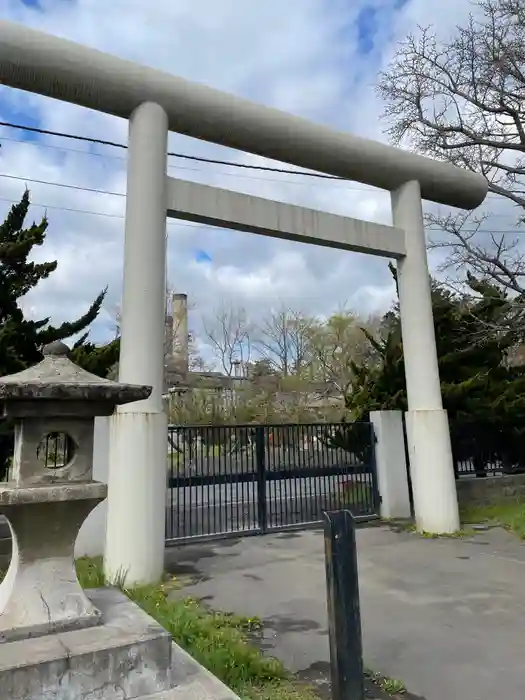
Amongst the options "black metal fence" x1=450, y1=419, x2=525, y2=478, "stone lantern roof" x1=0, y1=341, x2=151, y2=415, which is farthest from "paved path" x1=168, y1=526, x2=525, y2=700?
"black metal fence" x1=450, y1=419, x2=525, y2=478

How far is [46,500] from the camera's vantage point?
319 centimetres

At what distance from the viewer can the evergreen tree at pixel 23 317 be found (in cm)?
706

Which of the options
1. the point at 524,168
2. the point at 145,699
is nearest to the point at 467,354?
the point at 524,168

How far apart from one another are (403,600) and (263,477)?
3.60 metres

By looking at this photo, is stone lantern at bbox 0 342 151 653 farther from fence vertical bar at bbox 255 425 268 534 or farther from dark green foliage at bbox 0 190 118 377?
fence vertical bar at bbox 255 425 268 534

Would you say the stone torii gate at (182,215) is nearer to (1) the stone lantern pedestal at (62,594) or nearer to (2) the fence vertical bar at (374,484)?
(2) the fence vertical bar at (374,484)

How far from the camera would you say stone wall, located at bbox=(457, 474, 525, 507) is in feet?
32.0

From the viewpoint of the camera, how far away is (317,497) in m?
9.18

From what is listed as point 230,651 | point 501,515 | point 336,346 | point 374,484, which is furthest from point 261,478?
point 336,346

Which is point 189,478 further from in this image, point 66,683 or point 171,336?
point 171,336

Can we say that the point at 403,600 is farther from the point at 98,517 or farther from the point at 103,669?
the point at 98,517

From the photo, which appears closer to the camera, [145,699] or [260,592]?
[145,699]

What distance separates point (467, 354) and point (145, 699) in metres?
9.41

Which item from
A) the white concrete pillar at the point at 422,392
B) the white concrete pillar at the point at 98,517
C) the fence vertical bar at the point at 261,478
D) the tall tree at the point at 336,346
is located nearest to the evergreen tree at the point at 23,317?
the white concrete pillar at the point at 98,517
